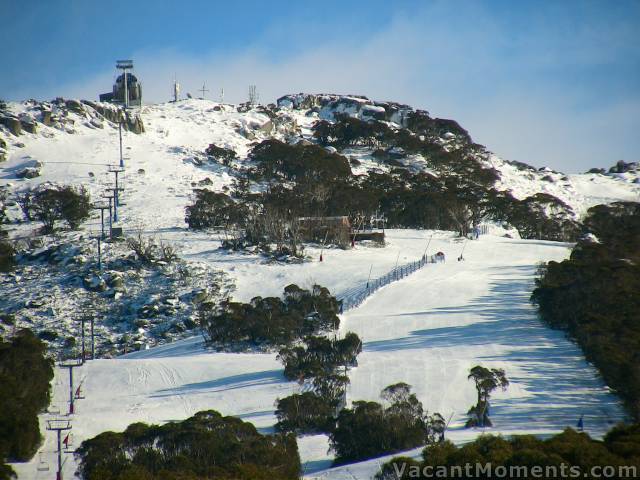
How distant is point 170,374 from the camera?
28.3 meters

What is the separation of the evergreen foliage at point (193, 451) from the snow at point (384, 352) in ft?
3.64

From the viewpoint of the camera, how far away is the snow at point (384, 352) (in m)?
22.2

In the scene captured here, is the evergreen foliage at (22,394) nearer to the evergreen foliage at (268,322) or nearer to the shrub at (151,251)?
the evergreen foliage at (268,322)

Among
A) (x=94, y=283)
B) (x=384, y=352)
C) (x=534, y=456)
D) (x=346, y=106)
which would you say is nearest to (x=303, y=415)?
(x=384, y=352)

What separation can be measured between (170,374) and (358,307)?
1197 centimetres

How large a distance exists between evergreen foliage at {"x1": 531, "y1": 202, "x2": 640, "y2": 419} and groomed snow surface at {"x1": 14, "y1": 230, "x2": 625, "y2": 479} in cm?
80

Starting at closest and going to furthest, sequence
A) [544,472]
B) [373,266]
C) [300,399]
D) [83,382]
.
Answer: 1. [544,472]
2. [300,399]
3. [83,382]
4. [373,266]

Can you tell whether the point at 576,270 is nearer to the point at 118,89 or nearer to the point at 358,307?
the point at 358,307

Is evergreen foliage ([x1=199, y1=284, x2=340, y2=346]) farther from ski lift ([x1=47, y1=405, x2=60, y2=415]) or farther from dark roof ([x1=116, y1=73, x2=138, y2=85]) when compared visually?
dark roof ([x1=116, y1=73, x2=138, y2=85])

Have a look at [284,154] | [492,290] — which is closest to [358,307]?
[492,290]

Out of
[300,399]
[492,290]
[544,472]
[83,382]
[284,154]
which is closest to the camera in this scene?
[544,472]

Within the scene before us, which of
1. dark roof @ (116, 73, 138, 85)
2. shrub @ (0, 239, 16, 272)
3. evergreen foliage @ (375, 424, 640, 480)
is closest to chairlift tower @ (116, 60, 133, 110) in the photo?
dark roof @ (116, 73, 138, 85)

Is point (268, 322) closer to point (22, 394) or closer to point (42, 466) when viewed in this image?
point (22, 394)

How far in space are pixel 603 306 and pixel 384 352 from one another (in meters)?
9.05
